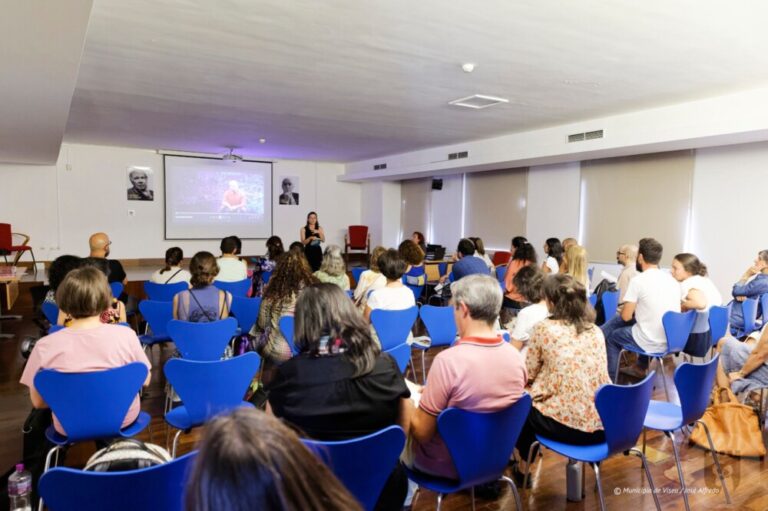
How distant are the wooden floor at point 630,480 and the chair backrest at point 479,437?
810mm

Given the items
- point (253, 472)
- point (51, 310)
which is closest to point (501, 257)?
point (51, 310)

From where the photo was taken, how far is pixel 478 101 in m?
6.25

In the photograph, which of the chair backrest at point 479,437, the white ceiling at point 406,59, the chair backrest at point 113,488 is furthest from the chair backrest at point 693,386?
the white ceiling at point 406,59

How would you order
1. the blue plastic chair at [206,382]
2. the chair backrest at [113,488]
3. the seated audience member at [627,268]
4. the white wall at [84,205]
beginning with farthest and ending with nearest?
1. the white wall at [84,205]
2. the seated audience member at [627,268]
3. the blue plastic chair at [206,382]
4. the chair backrest at [113,488]

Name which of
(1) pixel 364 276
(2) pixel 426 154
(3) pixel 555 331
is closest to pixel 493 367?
(3) pixel 555 331

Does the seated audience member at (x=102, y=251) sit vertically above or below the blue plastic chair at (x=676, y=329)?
above

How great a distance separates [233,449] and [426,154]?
10281mm

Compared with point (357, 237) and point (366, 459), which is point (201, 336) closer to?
point (366, 459)

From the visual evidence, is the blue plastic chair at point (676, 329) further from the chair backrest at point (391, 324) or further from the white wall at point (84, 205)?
the white wall at point (84, 205)

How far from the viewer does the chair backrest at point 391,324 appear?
380 cm

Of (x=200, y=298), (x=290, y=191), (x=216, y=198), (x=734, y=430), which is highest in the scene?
(x=290, y=191)

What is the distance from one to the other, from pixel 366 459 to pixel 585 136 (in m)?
6.96

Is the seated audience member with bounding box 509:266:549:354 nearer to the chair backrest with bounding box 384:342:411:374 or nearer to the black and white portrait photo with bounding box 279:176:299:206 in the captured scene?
the chair backrest with bounding box 384:342:411:374

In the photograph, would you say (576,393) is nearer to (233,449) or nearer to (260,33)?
(233,449)
